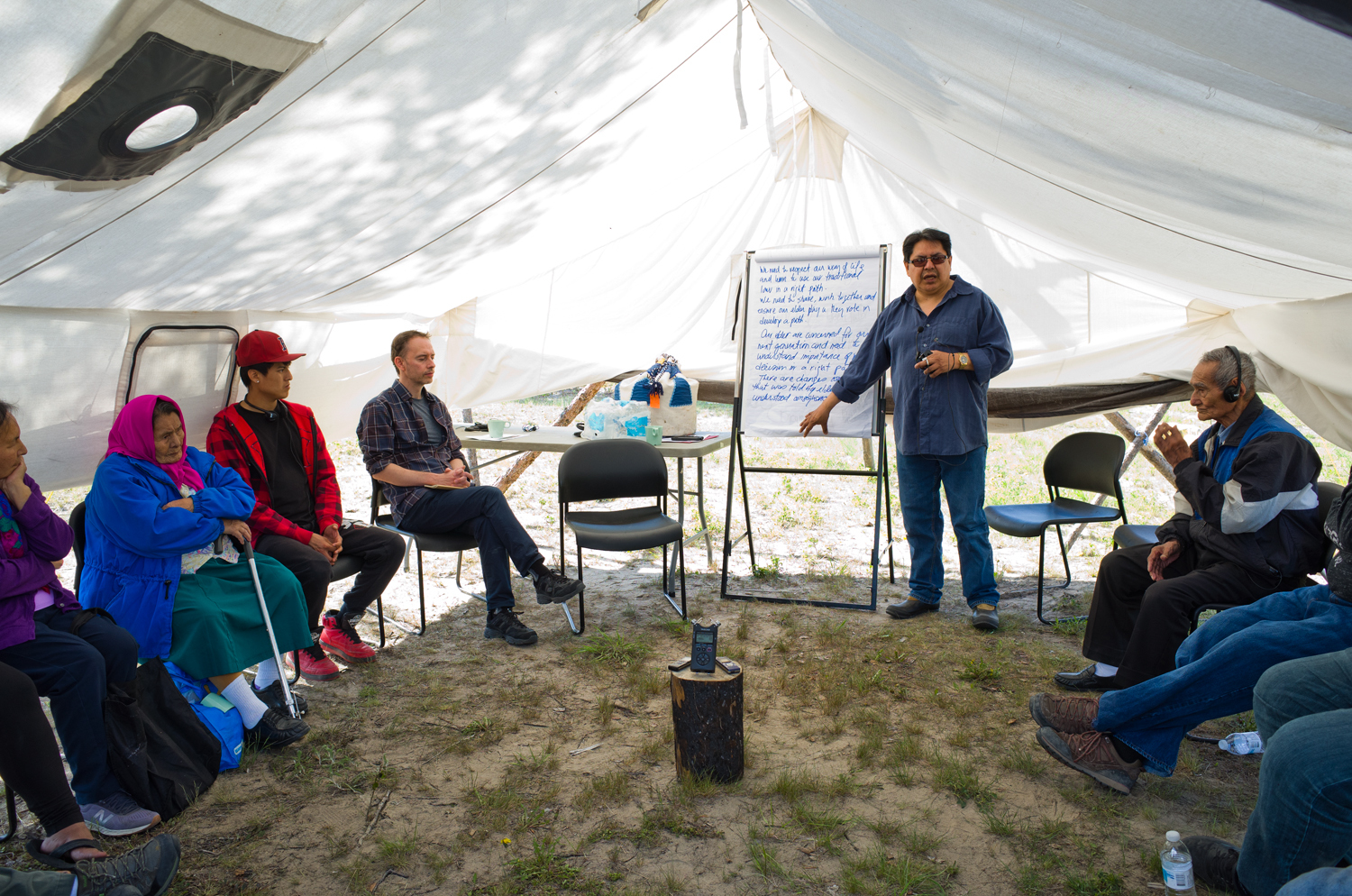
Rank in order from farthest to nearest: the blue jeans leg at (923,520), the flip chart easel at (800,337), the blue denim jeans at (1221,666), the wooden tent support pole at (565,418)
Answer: the wooden tent support pole at (565,418) → the flip chart easel at (800,337) → the blue jeans leg at (923,520) → the blue denim jeans at (1221,666)

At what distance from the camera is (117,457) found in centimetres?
268

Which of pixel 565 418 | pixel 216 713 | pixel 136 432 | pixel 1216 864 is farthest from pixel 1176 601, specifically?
pixel 565 418

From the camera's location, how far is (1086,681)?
3191mm

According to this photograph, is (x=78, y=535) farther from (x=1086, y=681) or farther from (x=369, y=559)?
(x=1086, y=681)

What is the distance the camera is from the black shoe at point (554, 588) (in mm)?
3883

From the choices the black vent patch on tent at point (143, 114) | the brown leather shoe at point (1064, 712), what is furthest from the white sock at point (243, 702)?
the brown leather shoe at point (1064, 712)

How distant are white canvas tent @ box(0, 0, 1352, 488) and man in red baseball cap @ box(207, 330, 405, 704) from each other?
1.47 feet

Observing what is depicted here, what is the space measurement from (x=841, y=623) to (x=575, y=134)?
8.51 feet

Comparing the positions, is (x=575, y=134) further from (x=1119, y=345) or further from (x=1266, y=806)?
(x=1119, y=345)

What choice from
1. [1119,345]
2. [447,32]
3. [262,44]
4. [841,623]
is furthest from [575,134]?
[1119,345]

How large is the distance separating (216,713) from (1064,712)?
2689mm

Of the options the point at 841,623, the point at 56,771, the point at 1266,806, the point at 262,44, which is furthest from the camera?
the point at 841,623

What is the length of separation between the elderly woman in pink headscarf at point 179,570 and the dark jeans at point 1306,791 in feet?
9.04

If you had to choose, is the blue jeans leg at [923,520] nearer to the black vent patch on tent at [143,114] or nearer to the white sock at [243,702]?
the white sock at [243,702]
